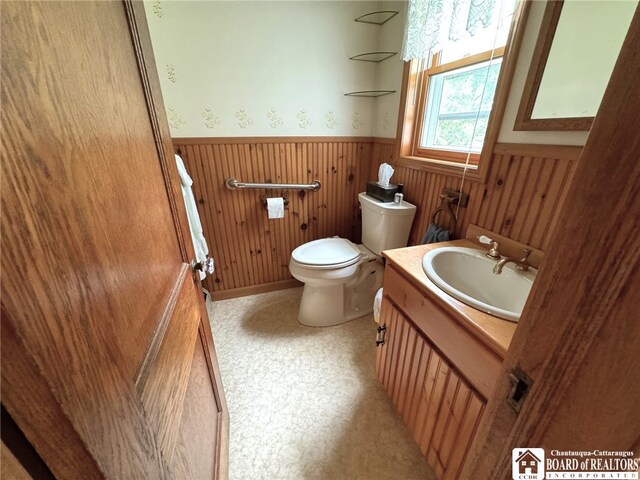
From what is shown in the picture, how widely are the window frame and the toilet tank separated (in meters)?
0.27

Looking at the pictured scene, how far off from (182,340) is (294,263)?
1.03 metres

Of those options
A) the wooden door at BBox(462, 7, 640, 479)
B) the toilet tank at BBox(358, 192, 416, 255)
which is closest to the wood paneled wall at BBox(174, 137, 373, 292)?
the toilet tank at BBox(358, 192, 416, 255)

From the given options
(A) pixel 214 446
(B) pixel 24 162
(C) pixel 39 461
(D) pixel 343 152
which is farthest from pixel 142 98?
(D) pixel 343 152

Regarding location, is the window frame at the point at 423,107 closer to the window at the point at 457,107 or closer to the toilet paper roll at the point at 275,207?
the window at the point at 457,107

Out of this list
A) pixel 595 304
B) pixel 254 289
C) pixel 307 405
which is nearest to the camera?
pixel 595 304

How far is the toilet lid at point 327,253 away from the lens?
64.7 inches

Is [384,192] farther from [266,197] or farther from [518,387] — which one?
[518,387]

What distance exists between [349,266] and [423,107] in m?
1.06

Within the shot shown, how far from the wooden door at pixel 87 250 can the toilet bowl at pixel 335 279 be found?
41.5 inches

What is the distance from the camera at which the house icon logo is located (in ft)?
1.37

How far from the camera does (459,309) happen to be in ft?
2.54

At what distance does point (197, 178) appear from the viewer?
5.77ft

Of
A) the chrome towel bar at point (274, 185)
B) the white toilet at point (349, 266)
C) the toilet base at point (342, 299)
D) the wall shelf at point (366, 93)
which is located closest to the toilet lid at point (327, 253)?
the white toilet at point (349, 266)

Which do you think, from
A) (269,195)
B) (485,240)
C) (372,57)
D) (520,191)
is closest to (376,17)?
(372,57)
